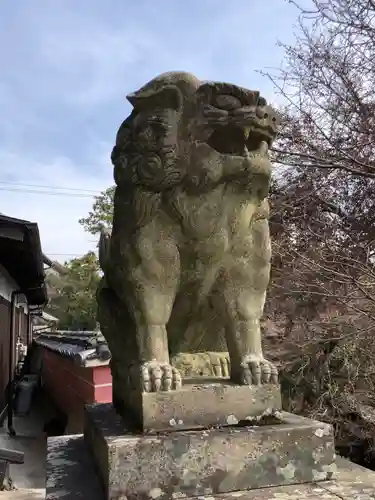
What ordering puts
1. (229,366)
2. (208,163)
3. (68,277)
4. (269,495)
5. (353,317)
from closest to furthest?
1. (269,495)
2. (208,163)
3. (229,366)
4. (353,317)
5. (68,277)

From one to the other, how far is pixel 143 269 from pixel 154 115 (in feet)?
1.69

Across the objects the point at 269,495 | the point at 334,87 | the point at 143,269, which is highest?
the point at 334,87

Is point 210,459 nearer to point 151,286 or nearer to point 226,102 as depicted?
point 151,286

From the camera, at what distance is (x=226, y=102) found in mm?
1723

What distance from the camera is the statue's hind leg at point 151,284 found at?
1741 mm

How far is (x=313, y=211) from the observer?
5.01m

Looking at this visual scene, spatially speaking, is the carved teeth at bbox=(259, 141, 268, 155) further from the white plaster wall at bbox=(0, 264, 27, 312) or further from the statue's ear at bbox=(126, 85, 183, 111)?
the white plaster wall at bbox=(0, 264, 27, 312)

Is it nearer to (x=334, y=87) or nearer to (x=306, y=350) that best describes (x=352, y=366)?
(x=306, y=350)

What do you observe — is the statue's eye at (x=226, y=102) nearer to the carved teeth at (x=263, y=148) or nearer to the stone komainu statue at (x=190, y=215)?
the stone komainu statue at (x=190, y=215)

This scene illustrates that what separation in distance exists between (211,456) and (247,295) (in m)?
0.57

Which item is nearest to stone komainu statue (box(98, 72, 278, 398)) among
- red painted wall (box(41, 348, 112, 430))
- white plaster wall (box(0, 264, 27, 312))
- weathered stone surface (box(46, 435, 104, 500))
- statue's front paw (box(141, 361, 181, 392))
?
statue's front paw (box(141, 361, 181, 392))

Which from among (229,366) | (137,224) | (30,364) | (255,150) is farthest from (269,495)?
(30,364)

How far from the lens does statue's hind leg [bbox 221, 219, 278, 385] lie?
182 cm

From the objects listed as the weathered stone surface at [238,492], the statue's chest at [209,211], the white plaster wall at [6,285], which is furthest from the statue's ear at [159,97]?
the white plaster wall at [6,285]
